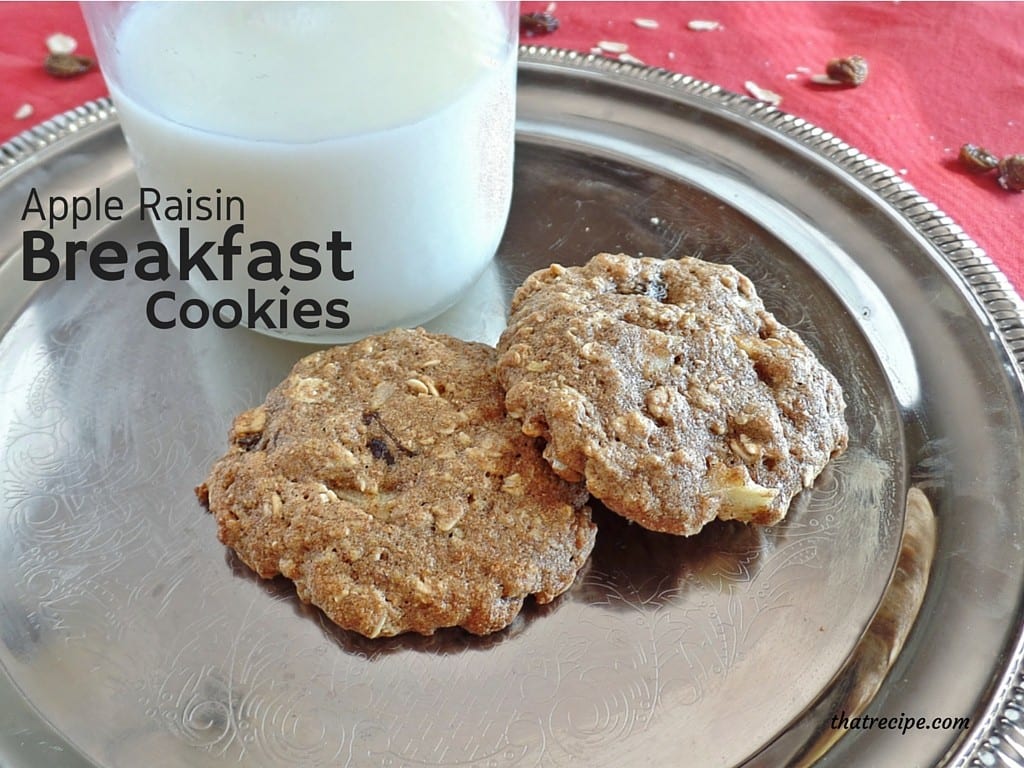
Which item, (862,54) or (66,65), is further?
(862,54)

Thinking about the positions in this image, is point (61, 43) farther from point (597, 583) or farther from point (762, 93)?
point (597, 583)

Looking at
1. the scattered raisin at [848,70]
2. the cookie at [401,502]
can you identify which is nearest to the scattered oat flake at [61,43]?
the cookie at [401,502]

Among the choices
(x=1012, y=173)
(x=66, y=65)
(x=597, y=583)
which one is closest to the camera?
(x=597, y=583)

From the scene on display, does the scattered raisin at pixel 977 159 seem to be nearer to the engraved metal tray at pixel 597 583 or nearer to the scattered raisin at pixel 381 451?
the engraved metal tray at pixel 597 583
